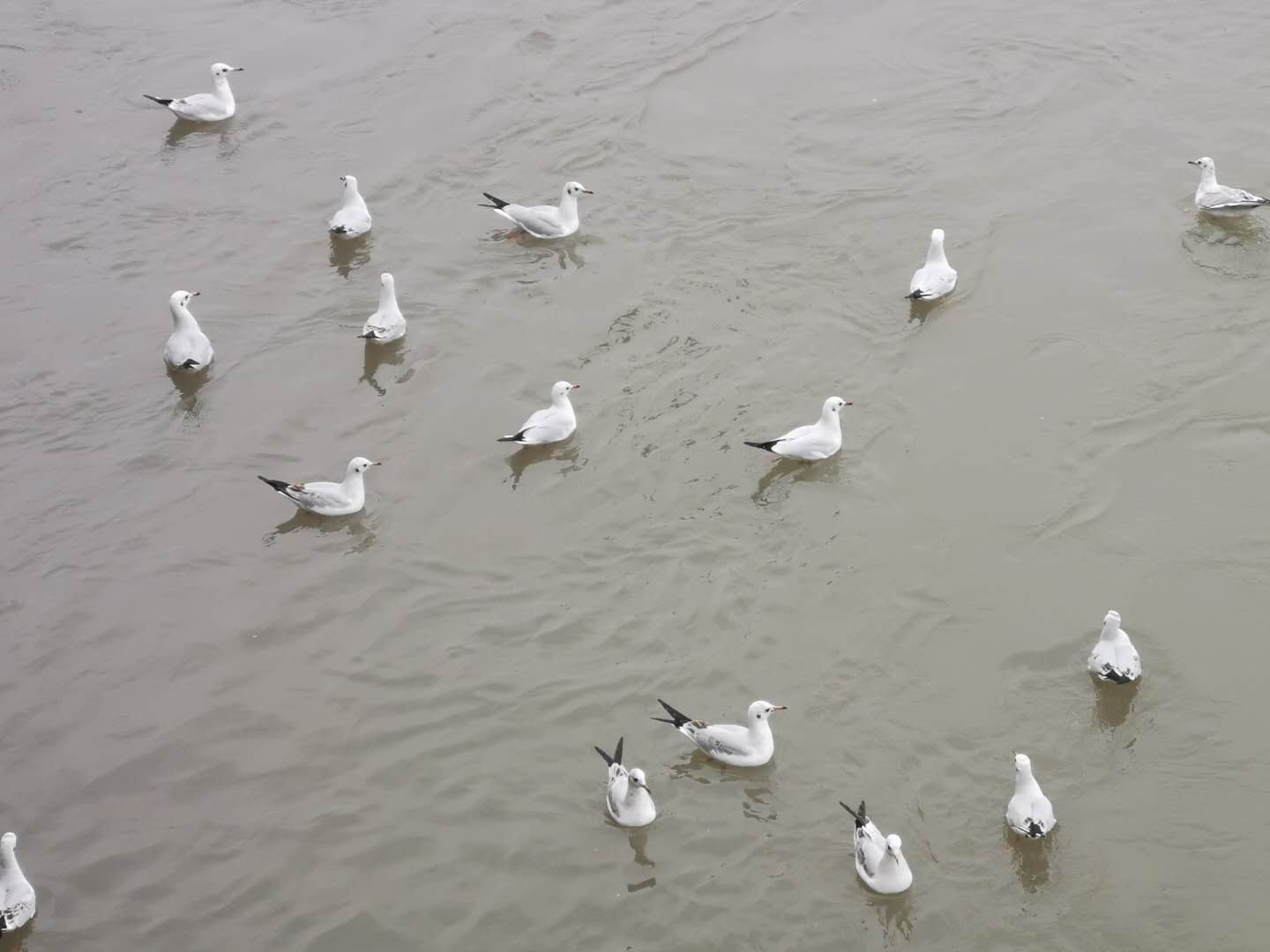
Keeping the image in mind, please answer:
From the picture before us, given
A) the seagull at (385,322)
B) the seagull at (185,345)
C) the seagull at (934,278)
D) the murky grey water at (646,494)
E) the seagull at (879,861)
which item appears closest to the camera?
the seagull at (879,861)

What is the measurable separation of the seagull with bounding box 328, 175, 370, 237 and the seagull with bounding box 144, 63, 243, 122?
3475 millimetres

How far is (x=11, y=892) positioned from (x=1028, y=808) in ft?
20.9

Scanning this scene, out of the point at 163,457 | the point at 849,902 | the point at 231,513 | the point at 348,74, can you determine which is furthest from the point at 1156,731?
the point at 348,74

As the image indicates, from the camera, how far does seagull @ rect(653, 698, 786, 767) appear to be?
9.66 metres

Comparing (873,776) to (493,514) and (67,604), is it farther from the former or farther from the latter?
(67,604)

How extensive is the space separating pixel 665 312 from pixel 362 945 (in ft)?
25.6

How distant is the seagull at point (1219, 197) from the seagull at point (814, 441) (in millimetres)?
5895

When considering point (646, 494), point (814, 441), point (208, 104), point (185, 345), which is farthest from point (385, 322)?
point (208, 104)

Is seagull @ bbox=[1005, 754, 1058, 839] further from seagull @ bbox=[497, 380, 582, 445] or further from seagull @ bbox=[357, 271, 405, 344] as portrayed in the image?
seagull @ bbox=[357, 271, 405, 344]

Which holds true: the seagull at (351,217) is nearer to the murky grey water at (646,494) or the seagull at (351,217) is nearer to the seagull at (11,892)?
the murky grey water at (646,494)

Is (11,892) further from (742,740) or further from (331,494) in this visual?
(742,740)

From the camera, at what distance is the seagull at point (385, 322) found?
46.9 feet

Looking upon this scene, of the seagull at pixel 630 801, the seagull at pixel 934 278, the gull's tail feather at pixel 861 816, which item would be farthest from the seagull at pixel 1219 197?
the seagull at pixel 630 801

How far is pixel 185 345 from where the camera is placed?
1381 cm
